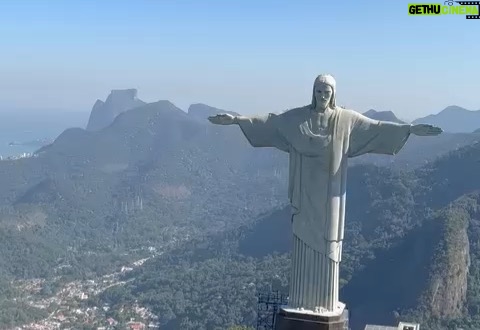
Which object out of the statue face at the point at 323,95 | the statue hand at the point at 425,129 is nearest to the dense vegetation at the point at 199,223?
the statue hand at the point at 425,129

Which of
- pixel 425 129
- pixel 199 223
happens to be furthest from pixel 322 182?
pixel 199 223

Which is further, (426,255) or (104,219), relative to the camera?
(104,219)

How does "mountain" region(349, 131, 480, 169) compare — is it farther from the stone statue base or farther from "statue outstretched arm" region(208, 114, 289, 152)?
the stone statue base

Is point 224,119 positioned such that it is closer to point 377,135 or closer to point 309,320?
point 377,135

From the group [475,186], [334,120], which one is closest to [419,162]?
[475,186]

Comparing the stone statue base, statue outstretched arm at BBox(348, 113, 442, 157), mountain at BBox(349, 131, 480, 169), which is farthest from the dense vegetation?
statue outstretched arm at BBox(348, 113, 442, 157)

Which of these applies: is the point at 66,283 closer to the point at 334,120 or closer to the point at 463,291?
the point at 463,291
